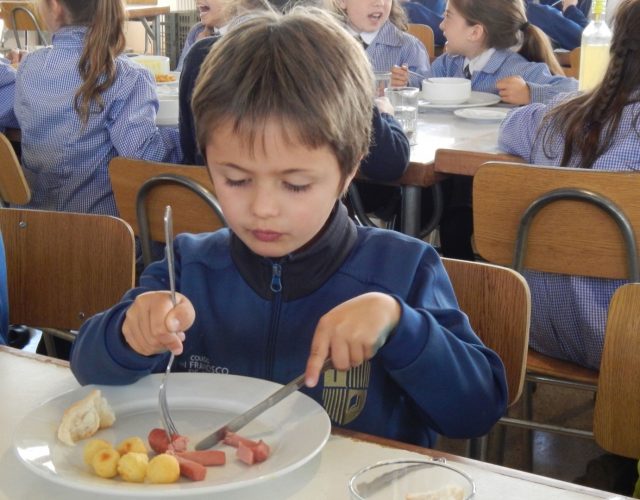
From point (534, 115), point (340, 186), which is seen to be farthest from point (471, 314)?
point (534, 115)

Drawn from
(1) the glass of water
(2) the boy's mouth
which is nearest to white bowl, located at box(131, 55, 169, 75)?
(1) the glass of water

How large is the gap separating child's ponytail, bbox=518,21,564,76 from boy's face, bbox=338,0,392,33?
1.64 feet

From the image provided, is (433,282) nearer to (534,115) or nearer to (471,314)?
(471,314)

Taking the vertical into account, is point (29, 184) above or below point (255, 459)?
below

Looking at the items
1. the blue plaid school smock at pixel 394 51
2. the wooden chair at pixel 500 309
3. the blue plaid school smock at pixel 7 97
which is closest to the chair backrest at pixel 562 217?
the wooden chair at pixel 500 309

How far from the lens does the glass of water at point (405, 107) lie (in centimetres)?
249

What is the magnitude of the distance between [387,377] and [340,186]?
0.24m

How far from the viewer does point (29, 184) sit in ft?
9.23

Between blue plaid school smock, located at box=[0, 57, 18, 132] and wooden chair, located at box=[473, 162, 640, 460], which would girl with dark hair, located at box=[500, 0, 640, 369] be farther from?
blue plaid school smock, located at box=[0, 57, 18, 132]

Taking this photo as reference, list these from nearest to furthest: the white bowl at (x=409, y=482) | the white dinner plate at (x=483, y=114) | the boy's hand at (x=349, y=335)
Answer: the white bowl at (x=409, y=482)
the boy's hand at (x=349, y=335)
the white dinner plate at (x=483, y=114)

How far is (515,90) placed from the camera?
292 centimetres

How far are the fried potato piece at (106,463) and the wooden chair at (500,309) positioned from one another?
2.20 feet

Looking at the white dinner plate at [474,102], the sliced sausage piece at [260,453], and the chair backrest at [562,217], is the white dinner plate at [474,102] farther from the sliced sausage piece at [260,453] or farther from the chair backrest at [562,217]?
the sliced sausage piece at [260,453]

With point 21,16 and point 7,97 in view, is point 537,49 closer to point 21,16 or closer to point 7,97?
point 7,97
